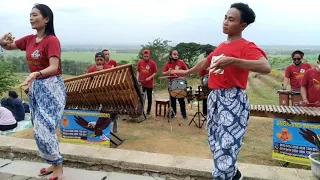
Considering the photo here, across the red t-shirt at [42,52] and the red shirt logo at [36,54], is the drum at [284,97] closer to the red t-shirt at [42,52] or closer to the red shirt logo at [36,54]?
the red t-shirt at [42,52]

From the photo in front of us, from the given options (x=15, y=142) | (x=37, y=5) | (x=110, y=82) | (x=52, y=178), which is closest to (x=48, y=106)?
(x=52, y=178)

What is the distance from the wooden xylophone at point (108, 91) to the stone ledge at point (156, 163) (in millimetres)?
1294

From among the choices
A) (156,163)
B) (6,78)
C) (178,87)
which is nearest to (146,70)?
(178,87)

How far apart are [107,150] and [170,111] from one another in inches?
175

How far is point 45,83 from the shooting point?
3.18 metres

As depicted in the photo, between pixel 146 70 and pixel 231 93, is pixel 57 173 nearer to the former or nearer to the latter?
pixel 231 93

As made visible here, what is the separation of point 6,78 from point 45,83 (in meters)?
18.8

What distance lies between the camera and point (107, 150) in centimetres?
402

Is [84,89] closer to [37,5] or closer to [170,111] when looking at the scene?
[37,5]

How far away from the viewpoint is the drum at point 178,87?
7.54 m

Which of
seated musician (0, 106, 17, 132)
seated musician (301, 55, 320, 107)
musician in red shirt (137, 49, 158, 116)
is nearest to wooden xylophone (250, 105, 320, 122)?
seated musician (301, 55, 320, 107)

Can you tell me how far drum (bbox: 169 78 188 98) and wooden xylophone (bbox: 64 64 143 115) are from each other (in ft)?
6.70

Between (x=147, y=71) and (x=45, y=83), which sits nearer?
(x=45, y=83)

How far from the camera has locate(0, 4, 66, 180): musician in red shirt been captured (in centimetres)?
313
